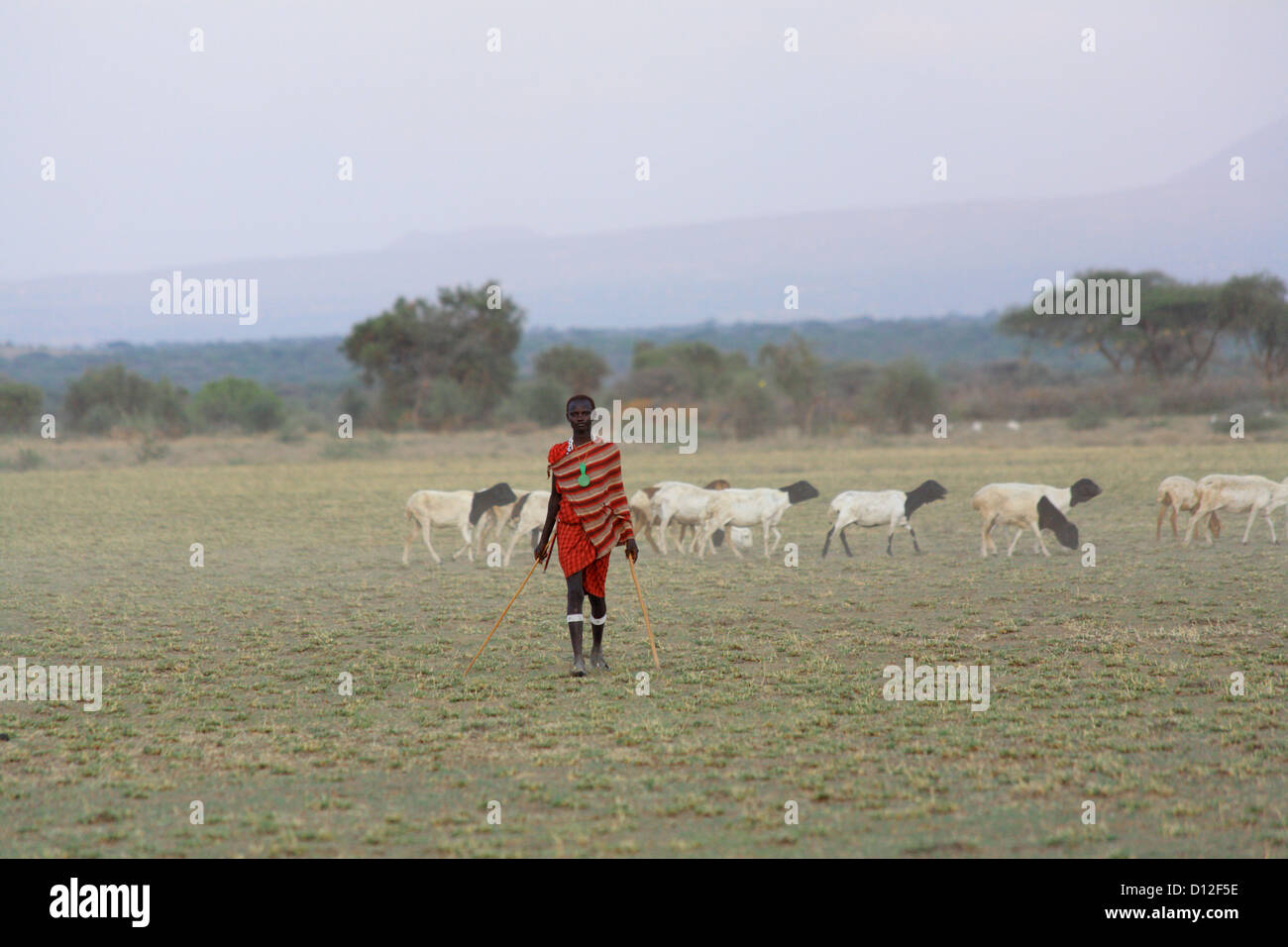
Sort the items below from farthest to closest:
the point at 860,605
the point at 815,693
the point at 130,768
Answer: the point at 860,605
the point at 815,693
the point at 130,768

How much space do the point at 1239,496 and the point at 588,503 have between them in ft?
38.4

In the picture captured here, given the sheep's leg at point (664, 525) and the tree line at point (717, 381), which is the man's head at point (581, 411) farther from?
the tree line at point (717, 381)

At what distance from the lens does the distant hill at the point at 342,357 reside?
411ft

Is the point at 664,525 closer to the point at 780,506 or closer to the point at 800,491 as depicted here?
the point at 780,506

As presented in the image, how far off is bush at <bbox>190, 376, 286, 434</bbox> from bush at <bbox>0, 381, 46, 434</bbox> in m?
7.31

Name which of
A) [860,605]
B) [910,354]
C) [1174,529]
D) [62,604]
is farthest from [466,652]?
[910,354]

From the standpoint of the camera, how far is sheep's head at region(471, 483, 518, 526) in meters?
17.2

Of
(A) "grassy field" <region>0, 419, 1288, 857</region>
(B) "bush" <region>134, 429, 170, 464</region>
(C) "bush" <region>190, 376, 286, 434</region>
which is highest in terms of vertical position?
(C) "bush" <region>190, 376, 286, 434</region>

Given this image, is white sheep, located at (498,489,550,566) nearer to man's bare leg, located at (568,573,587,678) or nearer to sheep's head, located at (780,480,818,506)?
sheep's head, located at (780,480,818,506)

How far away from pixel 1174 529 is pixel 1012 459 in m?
19.3

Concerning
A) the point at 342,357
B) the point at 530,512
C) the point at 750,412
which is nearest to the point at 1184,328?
the point at 750,412

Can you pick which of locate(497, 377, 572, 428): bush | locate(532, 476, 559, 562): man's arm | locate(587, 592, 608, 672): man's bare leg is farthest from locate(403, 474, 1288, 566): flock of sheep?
locate(497, 377, 572, 428): bush

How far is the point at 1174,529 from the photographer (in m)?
18.0

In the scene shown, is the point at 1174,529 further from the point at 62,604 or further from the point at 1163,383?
the point at 1163,383
